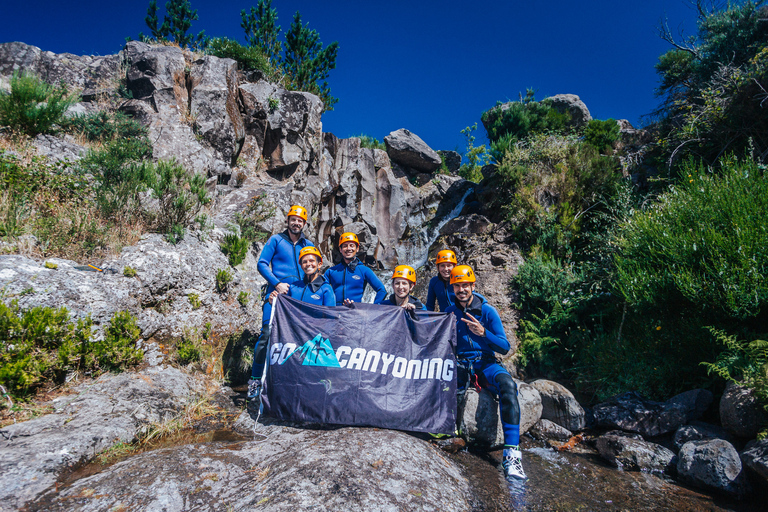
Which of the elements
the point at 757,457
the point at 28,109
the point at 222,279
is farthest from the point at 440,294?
the point at 28,109

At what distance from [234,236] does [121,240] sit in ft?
7.48

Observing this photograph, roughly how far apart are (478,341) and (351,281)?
2279mm

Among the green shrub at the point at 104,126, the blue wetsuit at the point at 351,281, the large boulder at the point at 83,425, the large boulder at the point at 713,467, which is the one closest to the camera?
the large boulder at the point at 83,425

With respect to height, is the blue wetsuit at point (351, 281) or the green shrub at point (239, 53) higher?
the green shrub at point (239, 53)

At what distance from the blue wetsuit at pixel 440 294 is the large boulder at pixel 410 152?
1817 cm

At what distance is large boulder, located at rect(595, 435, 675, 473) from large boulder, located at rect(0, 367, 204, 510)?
5.85 metres

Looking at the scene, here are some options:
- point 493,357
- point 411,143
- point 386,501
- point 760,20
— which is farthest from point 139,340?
point 411,143

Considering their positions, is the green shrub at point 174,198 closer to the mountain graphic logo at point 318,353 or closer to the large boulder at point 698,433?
the mountain graphic logo at point 318,353

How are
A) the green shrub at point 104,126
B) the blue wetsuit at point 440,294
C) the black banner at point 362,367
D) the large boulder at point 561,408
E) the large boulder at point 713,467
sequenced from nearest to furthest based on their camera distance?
the large boulder at point 713,467, the black banner at point 362,367, the large boulder at point 561,408, the blue wetsuit at point 440,294, the green shrub at point 104,126

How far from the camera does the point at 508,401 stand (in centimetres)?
451

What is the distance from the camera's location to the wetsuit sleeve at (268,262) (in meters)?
5.60

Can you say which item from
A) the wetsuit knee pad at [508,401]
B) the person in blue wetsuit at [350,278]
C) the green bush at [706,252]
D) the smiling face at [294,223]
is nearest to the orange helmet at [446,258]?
the person in blue wetsuit at [350,278]

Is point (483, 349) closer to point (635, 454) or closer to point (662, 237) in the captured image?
point (635, 454)

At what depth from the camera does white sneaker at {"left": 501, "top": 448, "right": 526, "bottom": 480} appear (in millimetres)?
4105
